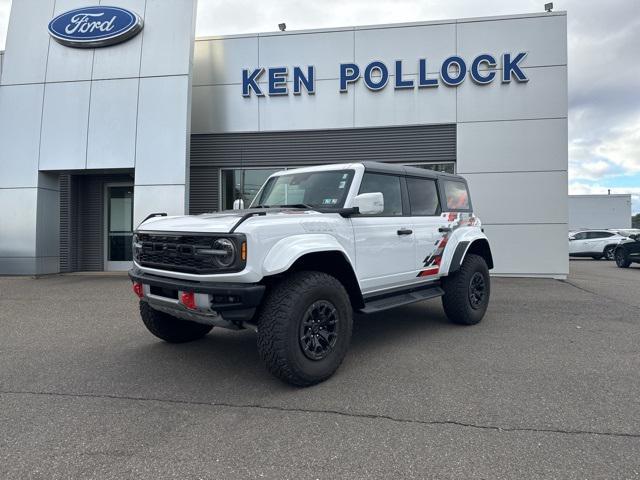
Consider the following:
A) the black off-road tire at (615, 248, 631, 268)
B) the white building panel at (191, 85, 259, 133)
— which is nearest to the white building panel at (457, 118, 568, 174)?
the white building panel at (191, 85, 259, 133)

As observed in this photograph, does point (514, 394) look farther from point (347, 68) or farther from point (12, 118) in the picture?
point (12, 118)

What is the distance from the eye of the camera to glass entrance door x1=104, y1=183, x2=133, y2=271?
11930mm

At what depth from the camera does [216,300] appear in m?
3.22

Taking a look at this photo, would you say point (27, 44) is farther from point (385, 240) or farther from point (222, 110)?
point (385, 240)

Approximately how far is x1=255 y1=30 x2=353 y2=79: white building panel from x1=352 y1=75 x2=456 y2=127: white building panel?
0.81 metres

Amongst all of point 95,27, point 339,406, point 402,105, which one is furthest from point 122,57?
point 339,406

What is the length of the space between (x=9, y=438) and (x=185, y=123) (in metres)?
8.28

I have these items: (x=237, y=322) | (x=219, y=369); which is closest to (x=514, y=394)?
(x=237, y=322)

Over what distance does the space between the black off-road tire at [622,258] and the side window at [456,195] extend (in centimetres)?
1145

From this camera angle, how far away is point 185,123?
984cm

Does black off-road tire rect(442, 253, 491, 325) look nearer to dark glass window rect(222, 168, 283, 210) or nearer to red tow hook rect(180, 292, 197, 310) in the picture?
red tow hook rect(180, 292, 197, 310)

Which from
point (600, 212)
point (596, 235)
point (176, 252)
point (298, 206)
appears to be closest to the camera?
point (176, 252)

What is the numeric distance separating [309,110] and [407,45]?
9.54 feet

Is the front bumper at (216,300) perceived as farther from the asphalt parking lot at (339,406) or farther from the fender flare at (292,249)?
the asphalt parking lot at (339,406)
